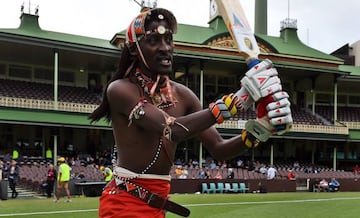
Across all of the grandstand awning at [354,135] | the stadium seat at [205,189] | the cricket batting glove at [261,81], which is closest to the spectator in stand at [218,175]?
the stadium seat at [205,189]

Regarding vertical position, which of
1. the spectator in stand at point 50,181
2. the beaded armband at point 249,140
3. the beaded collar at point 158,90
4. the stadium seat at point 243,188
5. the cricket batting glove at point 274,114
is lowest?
the stadium seat at point 243,188

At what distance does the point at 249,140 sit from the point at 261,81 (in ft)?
2.03

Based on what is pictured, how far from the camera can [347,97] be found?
50.8 m

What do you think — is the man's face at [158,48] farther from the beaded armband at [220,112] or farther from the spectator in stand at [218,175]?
the spectator in stand at [218,175]

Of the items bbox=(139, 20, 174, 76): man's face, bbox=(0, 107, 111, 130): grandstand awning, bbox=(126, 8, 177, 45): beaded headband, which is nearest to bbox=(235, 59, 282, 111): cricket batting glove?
bbox=(139, 20, 174, 76): man's face

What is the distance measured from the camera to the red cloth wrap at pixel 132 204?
3327 millimetres

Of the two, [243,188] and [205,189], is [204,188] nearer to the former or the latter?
[205,189]

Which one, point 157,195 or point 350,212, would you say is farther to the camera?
point 350,212

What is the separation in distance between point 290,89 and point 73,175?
91.0ft

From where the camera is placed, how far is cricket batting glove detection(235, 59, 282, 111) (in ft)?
9.34

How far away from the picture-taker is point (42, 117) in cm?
3067

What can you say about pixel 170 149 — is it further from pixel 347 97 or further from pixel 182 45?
pixel 347 97

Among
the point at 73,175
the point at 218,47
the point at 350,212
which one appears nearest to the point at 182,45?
the point at 218,47

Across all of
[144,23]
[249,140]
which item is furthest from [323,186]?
[144,23]
